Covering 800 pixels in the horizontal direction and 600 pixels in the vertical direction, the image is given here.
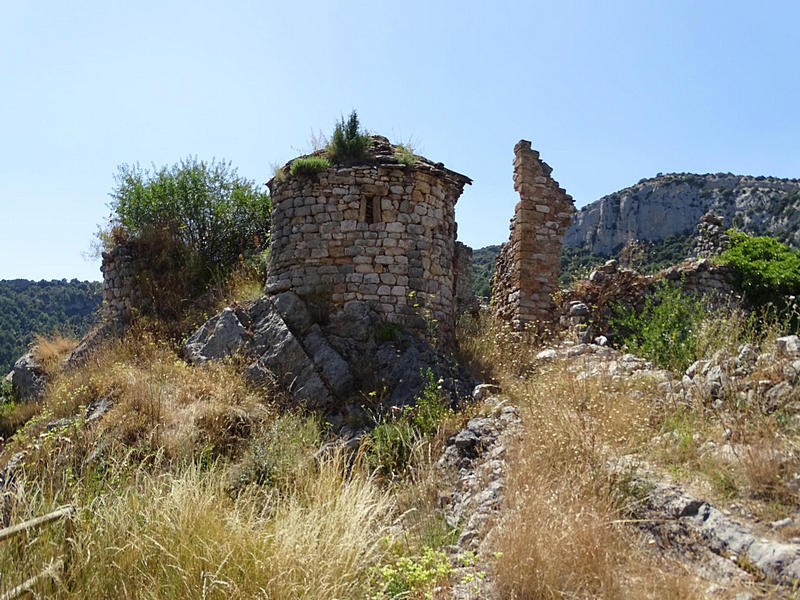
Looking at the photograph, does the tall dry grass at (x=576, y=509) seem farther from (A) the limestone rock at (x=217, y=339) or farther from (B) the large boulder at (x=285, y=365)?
(A) the limestone rock at (x=217, y=339)

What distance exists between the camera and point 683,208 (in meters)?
46.6

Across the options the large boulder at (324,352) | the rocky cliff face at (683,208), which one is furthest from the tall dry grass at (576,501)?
the rocky cliff face at (683,208)

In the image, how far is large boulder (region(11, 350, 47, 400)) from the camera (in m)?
11.0

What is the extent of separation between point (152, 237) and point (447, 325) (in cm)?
661

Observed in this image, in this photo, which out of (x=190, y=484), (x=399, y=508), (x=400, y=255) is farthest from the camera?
(x=400, y=255)

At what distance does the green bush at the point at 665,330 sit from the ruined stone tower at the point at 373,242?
2836mm

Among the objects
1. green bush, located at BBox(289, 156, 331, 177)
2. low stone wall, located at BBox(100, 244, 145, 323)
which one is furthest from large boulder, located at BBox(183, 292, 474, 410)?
low stone wall, located at BBox(100, 244, 145, 323)

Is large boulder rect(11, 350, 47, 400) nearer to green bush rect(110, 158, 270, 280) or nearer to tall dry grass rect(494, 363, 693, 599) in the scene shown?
green bush rect(110, 158, 270, 280)

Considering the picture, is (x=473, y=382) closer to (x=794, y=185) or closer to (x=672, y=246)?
(x=672, y=246)

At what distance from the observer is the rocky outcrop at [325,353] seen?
Answer: 7684 mm

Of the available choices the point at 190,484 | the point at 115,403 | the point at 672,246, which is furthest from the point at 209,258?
the point at 672,246

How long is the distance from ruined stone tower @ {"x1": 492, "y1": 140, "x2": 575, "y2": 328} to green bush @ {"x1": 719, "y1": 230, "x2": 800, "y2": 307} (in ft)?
11.1

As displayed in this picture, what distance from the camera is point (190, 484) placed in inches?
168

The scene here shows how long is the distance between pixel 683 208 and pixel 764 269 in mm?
39807
